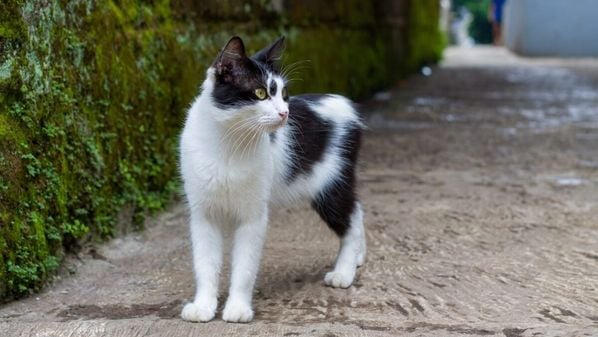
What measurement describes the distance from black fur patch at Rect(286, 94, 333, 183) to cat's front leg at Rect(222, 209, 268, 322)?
341 mm

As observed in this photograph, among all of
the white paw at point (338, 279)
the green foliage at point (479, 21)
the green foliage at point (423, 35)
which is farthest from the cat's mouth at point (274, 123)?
the green foliage at point (479, 21)

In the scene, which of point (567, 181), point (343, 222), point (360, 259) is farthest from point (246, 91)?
point (567, 181)

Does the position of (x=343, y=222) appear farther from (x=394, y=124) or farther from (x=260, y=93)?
(x=394, y=124)

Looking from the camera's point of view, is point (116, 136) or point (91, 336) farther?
point (116, 136)

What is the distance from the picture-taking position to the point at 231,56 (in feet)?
9.52

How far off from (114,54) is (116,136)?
419 millimetres

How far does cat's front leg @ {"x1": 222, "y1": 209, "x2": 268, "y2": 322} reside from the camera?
302 cm

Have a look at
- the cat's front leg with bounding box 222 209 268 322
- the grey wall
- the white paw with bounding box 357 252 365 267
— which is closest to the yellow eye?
the cat's front leg with bounding box 222 209 268 322

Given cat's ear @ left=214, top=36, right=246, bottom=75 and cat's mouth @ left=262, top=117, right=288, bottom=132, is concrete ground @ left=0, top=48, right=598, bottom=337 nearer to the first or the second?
cat's mouth @ left=262, top=117, right=288, bottom=132

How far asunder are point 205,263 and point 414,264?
1.10 m

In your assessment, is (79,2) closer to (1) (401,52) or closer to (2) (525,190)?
(2) (525,190)

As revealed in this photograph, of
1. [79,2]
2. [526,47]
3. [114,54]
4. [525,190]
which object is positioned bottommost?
[526,47]

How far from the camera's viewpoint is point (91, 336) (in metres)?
2.84

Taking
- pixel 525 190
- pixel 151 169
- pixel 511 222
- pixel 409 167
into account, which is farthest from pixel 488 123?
pixel 151 169
